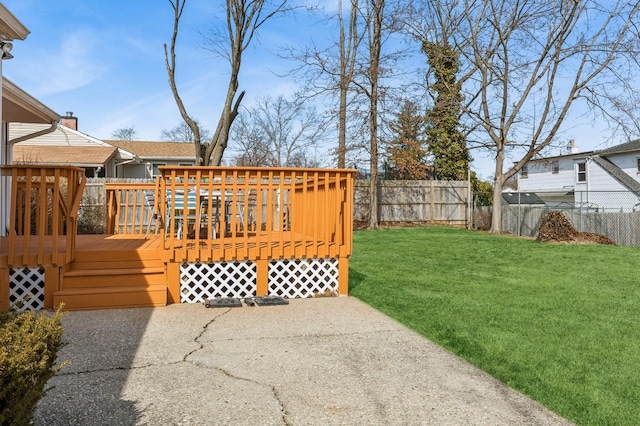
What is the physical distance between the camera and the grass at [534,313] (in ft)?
9.83

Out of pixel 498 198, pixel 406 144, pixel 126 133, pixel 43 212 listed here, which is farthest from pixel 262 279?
pixel 126 133

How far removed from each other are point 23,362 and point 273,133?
1236 inches

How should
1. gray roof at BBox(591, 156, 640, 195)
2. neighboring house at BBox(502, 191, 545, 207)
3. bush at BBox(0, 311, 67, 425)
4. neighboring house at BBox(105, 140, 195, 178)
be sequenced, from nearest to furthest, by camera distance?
1. bush at BBox(0, 311, 67, 425)
2. gray roof at BBox(591, 156, 640, 195)
3. neighboring house at BBox(502, 191, 545, 207)
4. neighboring house at BBox(105, 140, 195, 178)

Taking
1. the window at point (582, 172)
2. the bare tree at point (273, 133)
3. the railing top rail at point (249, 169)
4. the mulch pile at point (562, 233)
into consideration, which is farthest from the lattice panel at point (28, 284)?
the bare tree at point (273, 133)

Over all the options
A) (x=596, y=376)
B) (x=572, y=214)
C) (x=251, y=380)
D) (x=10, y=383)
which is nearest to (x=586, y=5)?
(x=572, y=214)

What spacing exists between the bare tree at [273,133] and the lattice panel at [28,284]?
27.0 meters

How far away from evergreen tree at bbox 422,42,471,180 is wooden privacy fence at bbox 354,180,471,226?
2.61 meters

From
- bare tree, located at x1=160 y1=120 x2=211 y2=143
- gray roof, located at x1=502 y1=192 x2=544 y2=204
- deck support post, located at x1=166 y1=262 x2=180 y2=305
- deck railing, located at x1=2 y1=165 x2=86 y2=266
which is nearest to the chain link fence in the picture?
gray roof, located at x1=502 y1=192 x2=544 y2=204

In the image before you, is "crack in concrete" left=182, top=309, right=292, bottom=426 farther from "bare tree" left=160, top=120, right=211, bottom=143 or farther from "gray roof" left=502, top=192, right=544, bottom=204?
"bare tree" left=160, top=120, right=211, bottom=143

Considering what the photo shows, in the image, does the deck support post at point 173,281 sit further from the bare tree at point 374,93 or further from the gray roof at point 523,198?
the gray roof at point 523,198

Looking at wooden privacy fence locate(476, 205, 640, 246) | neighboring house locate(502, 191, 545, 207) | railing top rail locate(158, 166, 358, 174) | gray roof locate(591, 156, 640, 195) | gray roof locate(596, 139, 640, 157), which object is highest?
gray roof locate(596, 139, 640, 157)

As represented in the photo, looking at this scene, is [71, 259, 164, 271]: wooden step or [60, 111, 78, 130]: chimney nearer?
[71, 259, 164, 271]: wooden step

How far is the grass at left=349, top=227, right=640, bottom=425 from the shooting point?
9.83 ft

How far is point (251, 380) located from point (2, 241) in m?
4.49
